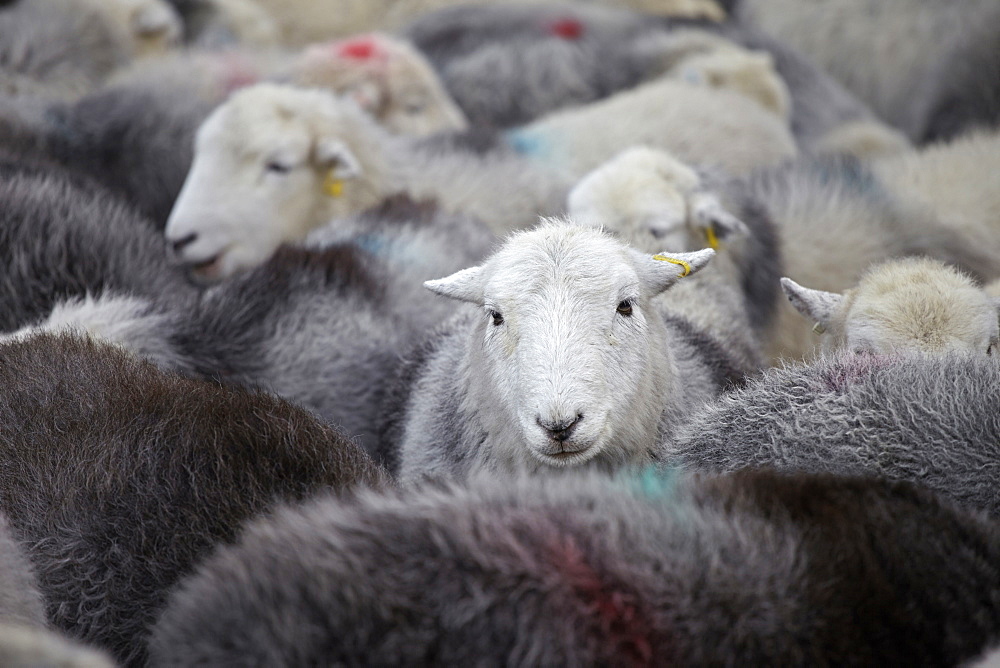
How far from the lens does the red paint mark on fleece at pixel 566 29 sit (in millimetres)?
7285

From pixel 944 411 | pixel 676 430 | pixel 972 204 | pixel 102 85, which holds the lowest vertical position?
pixel 102 85

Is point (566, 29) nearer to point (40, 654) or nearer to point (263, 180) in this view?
point (263, 180)

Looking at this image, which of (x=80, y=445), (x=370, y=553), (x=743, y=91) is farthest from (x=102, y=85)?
(x=370, y=553)

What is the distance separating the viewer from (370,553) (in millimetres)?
2059

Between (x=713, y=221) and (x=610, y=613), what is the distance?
2.47 metres

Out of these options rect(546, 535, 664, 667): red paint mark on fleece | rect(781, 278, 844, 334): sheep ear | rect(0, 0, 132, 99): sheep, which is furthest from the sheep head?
rect(0, 0, 132, 99): sheep

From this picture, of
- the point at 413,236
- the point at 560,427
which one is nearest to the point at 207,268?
the point at 413,236

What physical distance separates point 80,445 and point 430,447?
3.51ft

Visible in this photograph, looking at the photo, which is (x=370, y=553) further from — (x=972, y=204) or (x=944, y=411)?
(x=972, y=204)

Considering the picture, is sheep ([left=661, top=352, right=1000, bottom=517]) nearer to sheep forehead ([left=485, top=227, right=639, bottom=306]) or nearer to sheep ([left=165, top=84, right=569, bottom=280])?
sheep forehead ([left=485, top=227, right=639, bottom=306])

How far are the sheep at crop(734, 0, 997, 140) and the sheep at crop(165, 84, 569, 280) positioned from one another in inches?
124

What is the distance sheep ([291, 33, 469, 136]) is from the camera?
602 cm

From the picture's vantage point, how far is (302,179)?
498 cm

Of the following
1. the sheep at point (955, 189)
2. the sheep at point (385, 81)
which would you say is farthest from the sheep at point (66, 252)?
the sheep at point (955, 189)
